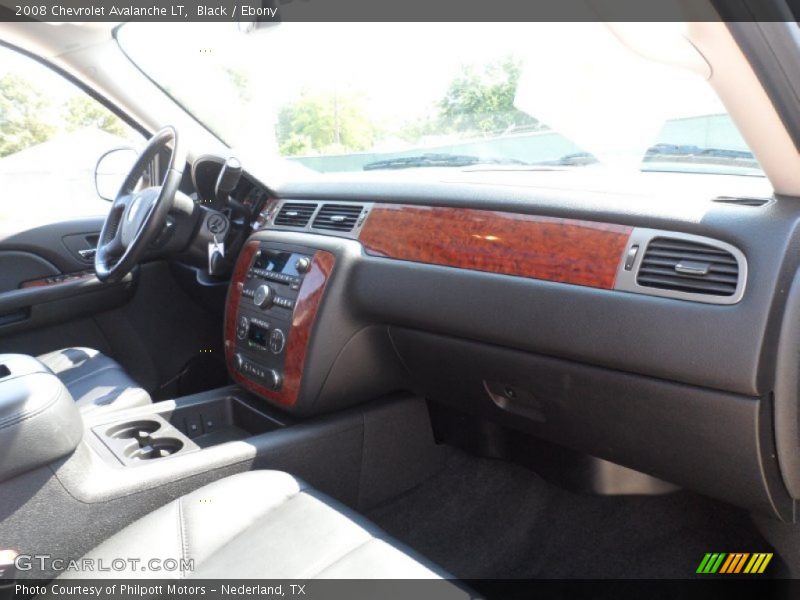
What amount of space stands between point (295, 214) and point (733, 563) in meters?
1.53

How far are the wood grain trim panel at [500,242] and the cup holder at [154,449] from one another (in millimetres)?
724

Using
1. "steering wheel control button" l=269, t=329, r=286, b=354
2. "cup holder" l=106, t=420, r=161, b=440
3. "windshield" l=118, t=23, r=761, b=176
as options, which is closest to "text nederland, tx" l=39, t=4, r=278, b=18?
"windshield" l=118, t=23, r=761, b=176

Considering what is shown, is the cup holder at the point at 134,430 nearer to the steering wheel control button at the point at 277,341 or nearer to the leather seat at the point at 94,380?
the leather seat at the point at 94,380

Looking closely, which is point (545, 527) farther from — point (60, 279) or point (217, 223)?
point (60, 279)

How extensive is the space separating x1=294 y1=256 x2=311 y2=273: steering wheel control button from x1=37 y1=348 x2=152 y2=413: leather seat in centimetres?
62

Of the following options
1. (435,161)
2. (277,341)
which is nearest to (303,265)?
(277,341)

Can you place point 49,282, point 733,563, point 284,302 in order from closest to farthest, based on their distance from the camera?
point 733,563
point 284,302
point 49,282

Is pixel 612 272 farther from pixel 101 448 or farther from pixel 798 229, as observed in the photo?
pixel 101 448

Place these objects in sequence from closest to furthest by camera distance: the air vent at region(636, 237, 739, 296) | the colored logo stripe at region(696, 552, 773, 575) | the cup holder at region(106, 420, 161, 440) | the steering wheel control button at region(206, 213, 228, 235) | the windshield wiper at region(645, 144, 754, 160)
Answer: the air vent at region(636, 237, 739, 296), the windshield wiper at region(645, 144, 754, 160), the colored logo stripe at region(696, 552, 773, 575), the cup holder at region(106, 420, 161, 440), the steering wheel control button at region(206, 213, 228, 235)

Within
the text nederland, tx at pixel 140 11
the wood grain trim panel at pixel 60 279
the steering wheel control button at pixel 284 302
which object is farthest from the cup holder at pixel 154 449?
the text nederland, tx at pixel 140 11

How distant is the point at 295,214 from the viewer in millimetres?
2137

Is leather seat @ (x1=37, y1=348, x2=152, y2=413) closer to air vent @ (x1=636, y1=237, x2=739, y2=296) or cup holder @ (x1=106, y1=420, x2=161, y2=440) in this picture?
cup holder @ (x1=106, y1=420, x2=161, y2=440)

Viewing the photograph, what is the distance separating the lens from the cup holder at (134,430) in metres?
1.83

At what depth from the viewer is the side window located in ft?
8.61
